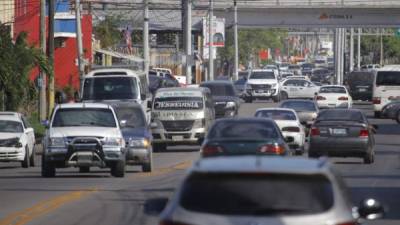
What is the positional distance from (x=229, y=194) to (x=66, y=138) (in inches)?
779

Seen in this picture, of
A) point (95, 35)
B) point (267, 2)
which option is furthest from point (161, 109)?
point (267, 2)

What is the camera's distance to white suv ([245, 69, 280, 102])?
80875 millimetres

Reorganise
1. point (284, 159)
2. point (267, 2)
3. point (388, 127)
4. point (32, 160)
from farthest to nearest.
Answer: point (267, 2) → point (388, 127) → point (32, 160) → point (284, 159)

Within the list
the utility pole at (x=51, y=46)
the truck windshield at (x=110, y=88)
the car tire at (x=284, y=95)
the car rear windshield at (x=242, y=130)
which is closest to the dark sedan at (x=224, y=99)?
the utility pole at (x=51, y=46)

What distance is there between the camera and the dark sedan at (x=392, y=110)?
61441mm

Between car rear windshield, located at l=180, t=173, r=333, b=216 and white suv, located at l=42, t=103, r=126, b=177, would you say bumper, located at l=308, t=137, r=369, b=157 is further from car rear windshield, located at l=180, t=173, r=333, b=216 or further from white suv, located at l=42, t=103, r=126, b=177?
car rear windshield, located at l=180, t=173, r=333, b=216

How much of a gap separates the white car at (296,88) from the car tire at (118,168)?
50643 millimetres

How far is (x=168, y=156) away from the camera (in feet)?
130

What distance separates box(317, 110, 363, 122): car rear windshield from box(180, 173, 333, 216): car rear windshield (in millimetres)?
26127

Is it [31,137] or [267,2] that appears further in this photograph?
[267,2]

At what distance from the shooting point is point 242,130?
24.3 meters

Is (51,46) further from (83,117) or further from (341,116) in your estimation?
(83,117)

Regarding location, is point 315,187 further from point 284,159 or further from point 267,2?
point 267,2

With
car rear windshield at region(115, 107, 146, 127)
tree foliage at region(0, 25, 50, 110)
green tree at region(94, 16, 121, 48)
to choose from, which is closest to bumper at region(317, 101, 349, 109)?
tree foliage at region(0, 25, 50, 110)
